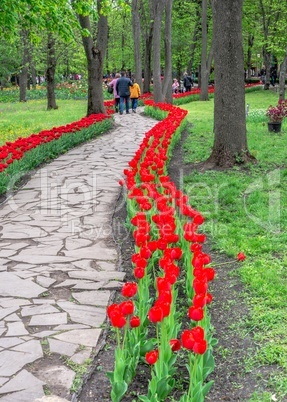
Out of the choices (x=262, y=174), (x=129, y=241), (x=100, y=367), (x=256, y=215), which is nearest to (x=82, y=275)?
(x=129, y=241)

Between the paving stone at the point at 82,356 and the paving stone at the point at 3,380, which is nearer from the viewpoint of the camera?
the paving stone at the point at 3,380

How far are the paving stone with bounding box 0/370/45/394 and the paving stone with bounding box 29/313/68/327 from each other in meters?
0.78

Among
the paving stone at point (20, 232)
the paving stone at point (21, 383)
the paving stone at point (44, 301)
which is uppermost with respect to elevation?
the paving stone at point (20, 232)

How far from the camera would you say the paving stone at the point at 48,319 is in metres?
4.41

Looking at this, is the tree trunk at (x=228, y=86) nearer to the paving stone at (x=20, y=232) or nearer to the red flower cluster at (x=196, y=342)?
the paving stone at (x=20, y=232)

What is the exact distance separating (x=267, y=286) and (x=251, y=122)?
47.4 ft

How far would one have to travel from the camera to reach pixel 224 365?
148 inches

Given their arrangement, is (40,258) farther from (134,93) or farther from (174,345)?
(134,93)

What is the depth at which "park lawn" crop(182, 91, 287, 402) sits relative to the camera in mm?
4066

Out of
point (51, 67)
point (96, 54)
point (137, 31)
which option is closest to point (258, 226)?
point (96, 54)

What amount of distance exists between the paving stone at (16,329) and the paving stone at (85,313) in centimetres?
43

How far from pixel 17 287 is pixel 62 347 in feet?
4.31

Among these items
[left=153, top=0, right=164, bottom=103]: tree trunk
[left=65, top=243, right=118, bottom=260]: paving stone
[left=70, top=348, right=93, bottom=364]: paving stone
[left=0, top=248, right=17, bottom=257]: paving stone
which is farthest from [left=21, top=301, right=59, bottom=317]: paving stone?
[left=153, top=0, right=164, bottom=103]: tree trunk

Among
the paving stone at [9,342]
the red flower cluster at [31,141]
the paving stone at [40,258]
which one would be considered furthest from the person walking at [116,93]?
the paving stone at [9,342]
